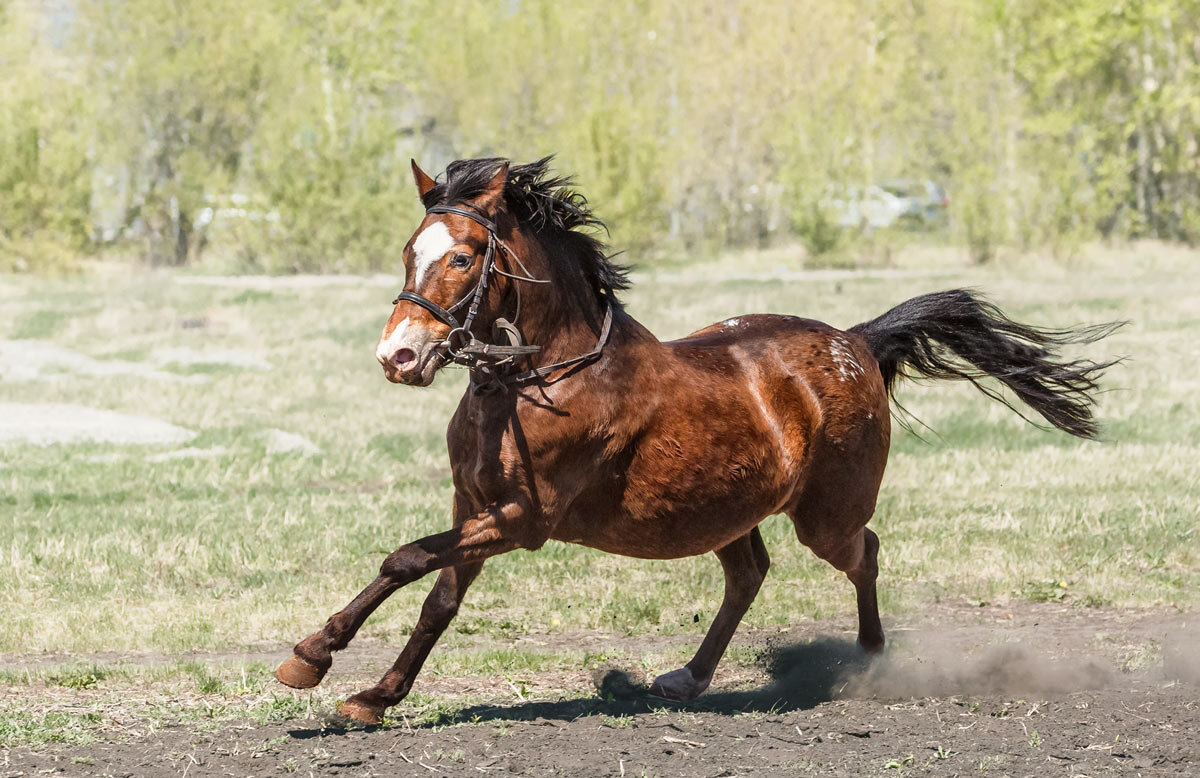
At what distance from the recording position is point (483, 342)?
520 centimetres

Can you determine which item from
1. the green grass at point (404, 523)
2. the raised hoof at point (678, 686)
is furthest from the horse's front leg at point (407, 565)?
the green grass at point (404, 523)

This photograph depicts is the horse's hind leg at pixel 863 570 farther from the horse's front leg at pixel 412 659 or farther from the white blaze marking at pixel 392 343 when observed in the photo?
the white blaze marking at pixel 392 343

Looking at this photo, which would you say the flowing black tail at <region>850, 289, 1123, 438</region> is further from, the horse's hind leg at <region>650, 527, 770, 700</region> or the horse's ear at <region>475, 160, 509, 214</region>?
the horse's ear at <region>475, 160, 509, 214</region>

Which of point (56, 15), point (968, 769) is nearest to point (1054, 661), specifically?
point (968, 769)

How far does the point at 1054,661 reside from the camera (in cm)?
678

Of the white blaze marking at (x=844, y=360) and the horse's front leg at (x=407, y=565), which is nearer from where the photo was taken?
the horse's front leg at (x=407, y=565)

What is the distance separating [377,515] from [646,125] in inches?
1193

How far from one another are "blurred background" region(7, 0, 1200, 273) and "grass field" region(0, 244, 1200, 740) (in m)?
13.6

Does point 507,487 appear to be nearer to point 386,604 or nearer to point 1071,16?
point 386,604

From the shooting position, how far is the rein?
4941mm

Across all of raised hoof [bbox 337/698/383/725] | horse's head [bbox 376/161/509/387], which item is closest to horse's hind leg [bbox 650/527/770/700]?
raised hoof [bbox 337/698/383/725]

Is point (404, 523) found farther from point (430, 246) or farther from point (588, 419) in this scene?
point (430, 246)

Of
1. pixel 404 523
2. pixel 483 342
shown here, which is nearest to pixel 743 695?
pixel 483 342

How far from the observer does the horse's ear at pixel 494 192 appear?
17.1 ft
